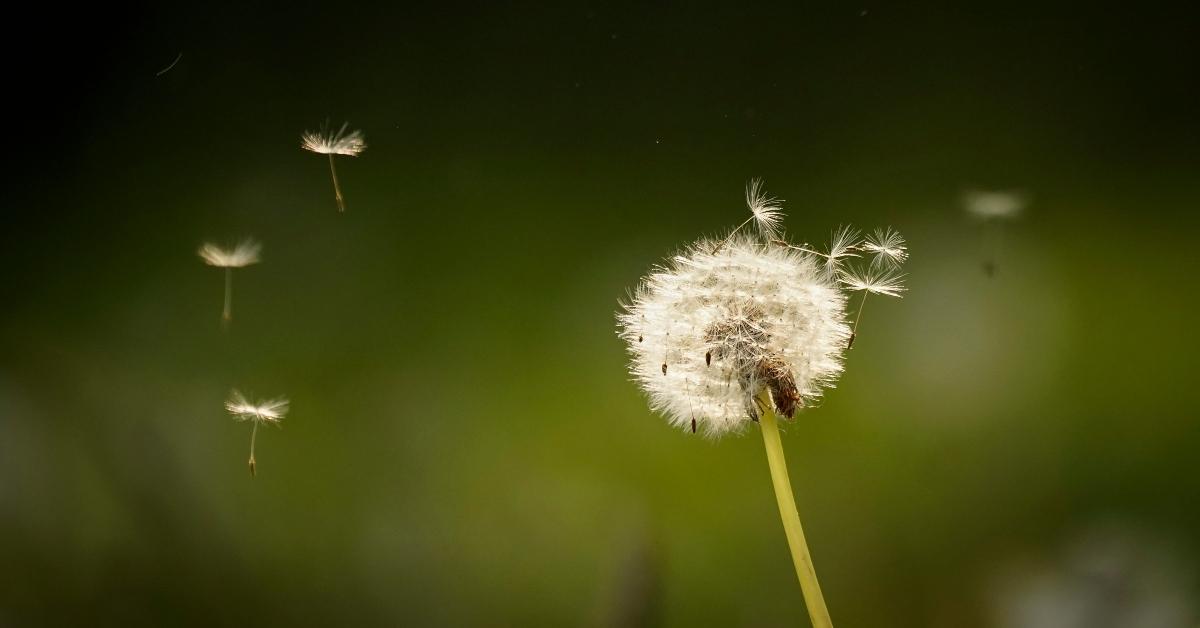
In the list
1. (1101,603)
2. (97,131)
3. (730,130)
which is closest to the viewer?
(1101,603)

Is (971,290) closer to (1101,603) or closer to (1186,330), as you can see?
(1186,330)

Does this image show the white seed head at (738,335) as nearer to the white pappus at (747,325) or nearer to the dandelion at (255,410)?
the white pappus at (747,325)

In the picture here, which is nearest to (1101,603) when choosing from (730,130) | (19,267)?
(730,130)

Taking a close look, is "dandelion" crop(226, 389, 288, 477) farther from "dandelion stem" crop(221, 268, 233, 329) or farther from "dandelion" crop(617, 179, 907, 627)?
"dandelion" crop(617, 179, 907, 627)

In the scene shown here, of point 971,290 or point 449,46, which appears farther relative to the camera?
point 449,46

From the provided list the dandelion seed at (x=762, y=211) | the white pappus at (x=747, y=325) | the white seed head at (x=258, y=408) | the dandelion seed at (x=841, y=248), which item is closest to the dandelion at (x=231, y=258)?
the white seed head at (x=258, y=408)
